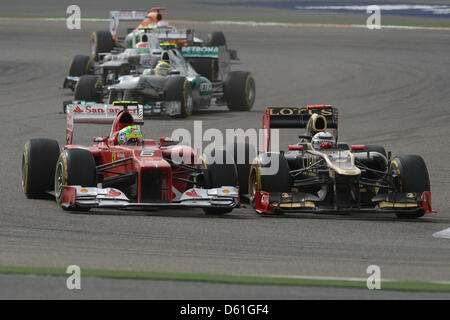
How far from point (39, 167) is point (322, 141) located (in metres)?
3.92

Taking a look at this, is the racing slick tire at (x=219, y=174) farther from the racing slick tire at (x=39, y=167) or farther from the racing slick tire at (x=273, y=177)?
the racing slick tire at (x=39, y=167)

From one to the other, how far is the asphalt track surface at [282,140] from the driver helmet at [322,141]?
1.21 m

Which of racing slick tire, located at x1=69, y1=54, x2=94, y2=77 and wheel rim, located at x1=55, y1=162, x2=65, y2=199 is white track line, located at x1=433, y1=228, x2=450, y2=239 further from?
racing slick tire, located at x1=69, y1=54, x2=94, y2=77

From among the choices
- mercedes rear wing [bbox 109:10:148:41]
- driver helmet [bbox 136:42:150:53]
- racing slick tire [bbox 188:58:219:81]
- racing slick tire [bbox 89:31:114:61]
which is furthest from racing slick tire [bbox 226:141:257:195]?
mercedes rear wing [bbox 109:10:148:41]

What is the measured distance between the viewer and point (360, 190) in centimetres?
1477

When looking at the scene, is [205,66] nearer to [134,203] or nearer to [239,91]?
[239,91]

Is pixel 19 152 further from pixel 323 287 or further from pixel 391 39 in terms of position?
pixel 391 39

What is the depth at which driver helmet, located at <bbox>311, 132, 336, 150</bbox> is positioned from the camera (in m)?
15.0

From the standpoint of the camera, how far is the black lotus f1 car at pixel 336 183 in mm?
14047

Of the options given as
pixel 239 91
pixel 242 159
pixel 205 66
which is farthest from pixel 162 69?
pixel 242 159

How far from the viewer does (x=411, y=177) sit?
14.4 meters

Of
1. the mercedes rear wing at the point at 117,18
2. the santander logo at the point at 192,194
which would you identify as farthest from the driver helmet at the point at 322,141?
the mercedes rear wing at the point at 117,18
